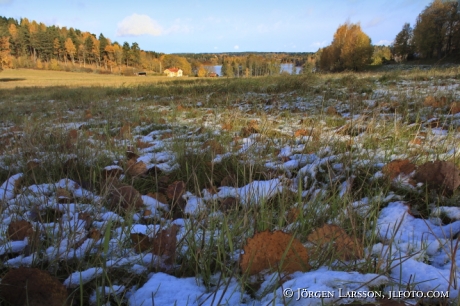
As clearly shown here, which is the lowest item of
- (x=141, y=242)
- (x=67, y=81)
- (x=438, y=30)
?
(x=141, y=242)

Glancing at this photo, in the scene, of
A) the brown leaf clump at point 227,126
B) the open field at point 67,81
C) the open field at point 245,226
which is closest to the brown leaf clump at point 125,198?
the open field at point 245,226

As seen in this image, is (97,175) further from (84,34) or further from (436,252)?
(84,34)

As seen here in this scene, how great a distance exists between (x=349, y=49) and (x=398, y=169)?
43.4 m

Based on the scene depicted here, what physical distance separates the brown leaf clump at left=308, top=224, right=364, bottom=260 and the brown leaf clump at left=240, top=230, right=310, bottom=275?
0.10m

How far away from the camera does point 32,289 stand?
628mm

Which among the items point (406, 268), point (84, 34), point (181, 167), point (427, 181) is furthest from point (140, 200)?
point (84, 34)

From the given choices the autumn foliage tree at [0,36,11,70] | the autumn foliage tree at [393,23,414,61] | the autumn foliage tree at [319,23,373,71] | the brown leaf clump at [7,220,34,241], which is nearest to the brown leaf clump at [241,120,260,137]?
the brown leaf clump at [7,220,34,241]

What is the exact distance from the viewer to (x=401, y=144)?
1.90 meters

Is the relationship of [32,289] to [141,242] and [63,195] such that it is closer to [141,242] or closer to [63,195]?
[141,242]

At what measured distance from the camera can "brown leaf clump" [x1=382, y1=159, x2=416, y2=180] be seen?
1355 millimetres

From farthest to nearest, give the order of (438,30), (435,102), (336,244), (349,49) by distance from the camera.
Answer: (349,49), (438,30), (435,102), (336,244)

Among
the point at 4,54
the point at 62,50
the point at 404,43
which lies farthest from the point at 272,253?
the point at 62,50

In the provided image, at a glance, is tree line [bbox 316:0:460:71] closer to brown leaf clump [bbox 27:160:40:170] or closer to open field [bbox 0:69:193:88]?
open field [bbox 0:69:193:88]

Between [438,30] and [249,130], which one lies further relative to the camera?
[438,30]
